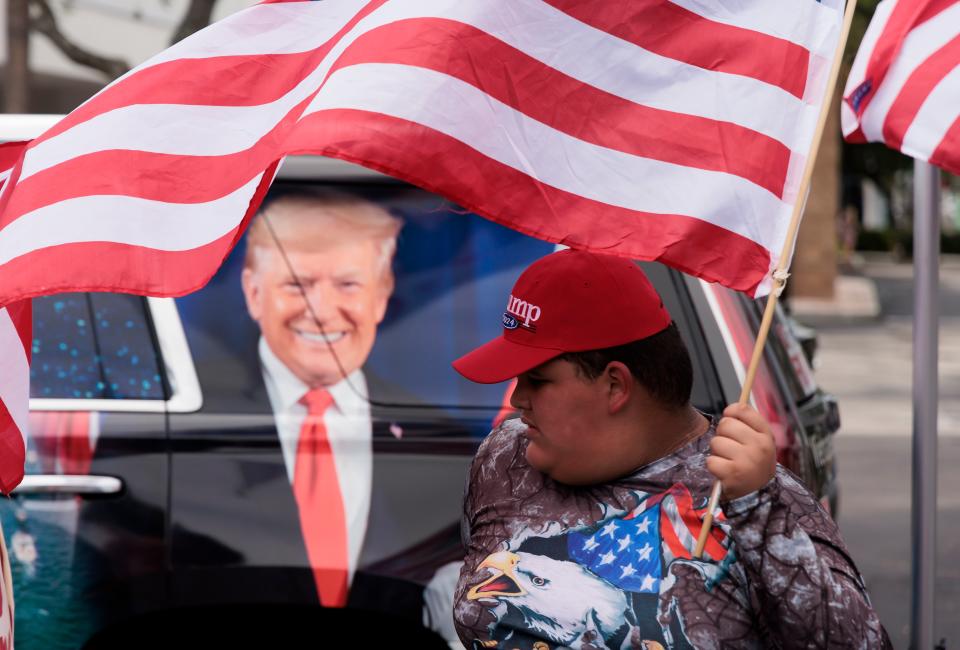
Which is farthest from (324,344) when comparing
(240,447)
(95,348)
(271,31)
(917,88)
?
(917,88)

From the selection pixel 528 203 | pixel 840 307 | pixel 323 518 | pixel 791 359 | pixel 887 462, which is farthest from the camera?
pixel 840 307

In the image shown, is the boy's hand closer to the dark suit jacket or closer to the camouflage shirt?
the camouflage shirt

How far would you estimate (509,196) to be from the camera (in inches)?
91.3

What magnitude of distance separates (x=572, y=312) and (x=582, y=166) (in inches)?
10.2

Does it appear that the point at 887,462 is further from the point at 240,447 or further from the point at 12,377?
the point at 12,377

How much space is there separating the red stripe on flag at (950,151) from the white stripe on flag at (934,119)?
10mm

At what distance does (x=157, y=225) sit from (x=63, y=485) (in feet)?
5.07

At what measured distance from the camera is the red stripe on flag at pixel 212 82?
2494mm

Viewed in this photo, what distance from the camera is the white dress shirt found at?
3.69 metres

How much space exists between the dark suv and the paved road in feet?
10.2

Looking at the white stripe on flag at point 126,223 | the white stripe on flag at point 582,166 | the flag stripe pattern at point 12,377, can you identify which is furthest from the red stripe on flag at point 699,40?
the flag stripe pattern at point 12,377

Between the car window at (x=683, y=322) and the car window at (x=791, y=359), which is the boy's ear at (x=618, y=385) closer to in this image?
the car window at (x=683, y=322)

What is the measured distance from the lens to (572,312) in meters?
2.34

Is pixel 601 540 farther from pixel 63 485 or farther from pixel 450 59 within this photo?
pixel 63 485
